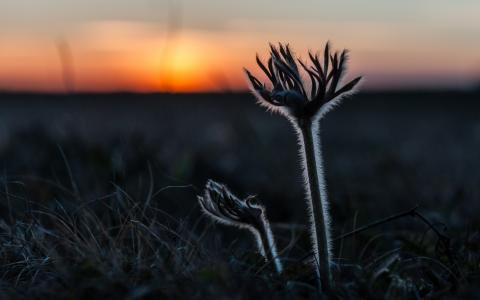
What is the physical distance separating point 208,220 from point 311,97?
143cm

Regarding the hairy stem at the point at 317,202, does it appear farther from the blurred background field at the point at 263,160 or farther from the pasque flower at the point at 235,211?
the blurred background field at the point at 263,160

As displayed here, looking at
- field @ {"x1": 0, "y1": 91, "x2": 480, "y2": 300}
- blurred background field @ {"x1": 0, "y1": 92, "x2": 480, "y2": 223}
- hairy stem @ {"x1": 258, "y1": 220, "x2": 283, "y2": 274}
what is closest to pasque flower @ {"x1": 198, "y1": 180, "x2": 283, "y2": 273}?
hairy stem @ {"x1": 258, "y1": 220, "x2": 283, "y2": 274}

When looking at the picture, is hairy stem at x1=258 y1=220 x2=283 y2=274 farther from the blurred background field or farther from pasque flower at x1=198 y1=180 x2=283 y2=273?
the blurred background field

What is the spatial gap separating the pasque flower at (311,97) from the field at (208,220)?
19cm

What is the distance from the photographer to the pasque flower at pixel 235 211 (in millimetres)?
2797

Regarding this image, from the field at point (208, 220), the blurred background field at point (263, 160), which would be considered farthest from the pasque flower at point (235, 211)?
the blurred background field at point (263, 160)

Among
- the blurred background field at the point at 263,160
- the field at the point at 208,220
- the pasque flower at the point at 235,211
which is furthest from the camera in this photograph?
the blurred background field at the point at 263,160

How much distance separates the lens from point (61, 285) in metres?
2.50

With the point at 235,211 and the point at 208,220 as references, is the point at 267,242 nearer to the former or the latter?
the point at 235,211

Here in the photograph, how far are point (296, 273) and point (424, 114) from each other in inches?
594

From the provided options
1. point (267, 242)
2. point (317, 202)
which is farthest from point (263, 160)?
point (317, 202)

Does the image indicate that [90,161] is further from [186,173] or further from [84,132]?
[84,132]

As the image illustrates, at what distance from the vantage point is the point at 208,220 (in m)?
3.86

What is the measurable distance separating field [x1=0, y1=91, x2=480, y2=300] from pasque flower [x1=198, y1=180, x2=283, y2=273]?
4.2 inches
